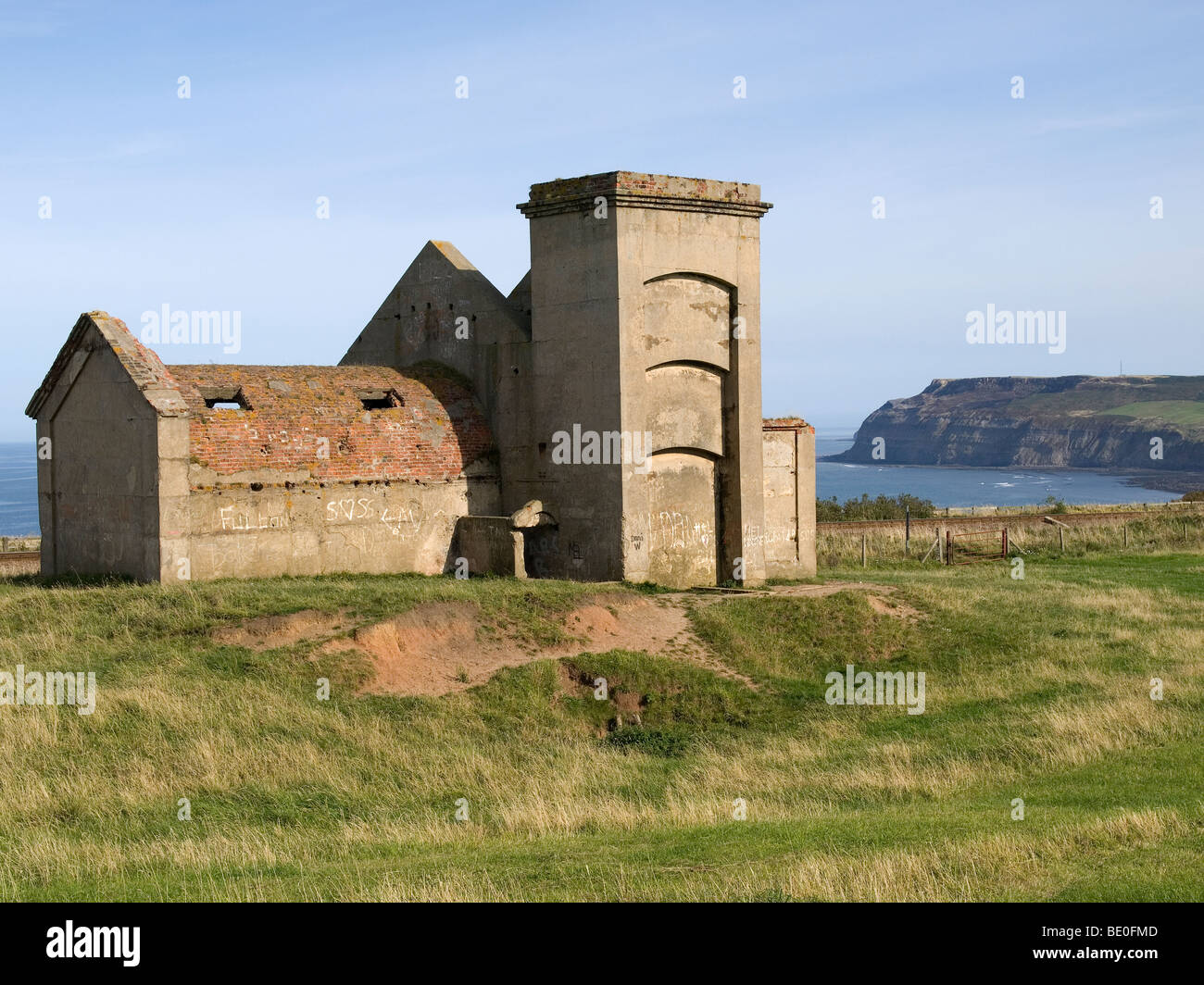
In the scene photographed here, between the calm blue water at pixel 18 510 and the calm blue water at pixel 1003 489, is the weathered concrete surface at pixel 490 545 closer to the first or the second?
the calm blue water at pixel 18 510

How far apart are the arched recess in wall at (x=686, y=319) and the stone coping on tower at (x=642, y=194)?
1471mm

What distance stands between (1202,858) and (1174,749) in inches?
275

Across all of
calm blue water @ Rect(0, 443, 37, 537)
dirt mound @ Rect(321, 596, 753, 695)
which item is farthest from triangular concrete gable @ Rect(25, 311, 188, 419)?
calm blue water @ Rect(0, 443, 37, 537)

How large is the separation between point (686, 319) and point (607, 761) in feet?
38.1

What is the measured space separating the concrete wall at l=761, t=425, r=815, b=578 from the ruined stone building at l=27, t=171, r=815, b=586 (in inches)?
81.0

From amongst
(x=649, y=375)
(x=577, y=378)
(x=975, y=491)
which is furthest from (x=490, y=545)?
(x=975, y=491)

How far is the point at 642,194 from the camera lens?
26.7 m

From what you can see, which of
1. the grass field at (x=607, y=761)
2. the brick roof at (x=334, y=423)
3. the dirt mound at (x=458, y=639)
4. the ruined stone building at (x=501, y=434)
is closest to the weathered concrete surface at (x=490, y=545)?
the ruined stone building at (x=501, y=434)

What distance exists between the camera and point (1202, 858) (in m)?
11.6

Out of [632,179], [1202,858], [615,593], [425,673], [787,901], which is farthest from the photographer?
[632,179]

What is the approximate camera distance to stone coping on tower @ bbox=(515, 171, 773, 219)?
1046 inches
